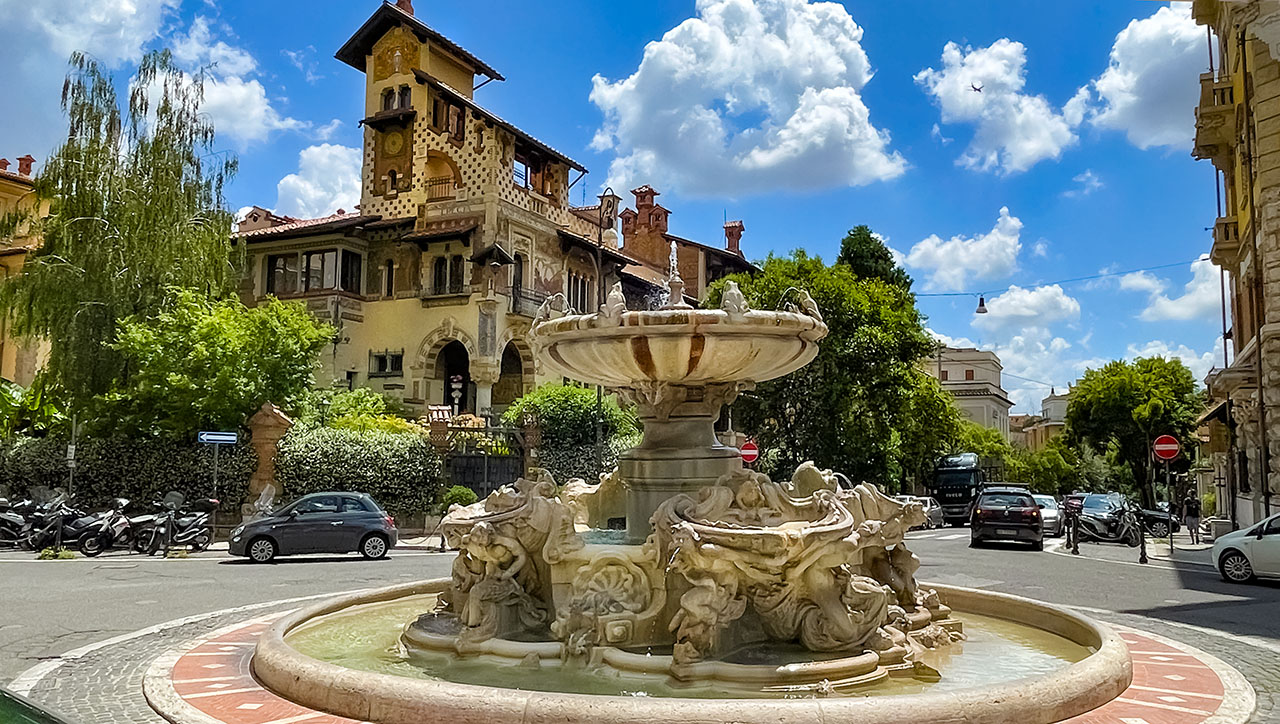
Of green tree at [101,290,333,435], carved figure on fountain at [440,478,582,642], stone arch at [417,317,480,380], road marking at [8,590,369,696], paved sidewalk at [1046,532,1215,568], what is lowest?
paved sidewalk at [1046,532,1215,568]

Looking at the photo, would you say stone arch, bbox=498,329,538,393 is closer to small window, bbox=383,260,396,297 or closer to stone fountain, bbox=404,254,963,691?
small window, bbox=383,260,396,297

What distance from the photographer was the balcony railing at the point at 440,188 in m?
36.9

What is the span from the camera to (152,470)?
989 inches

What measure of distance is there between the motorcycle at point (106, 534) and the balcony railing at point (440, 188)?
20378mm

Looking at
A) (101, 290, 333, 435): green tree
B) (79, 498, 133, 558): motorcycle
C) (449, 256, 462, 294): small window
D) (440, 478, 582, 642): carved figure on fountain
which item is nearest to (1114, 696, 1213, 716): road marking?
(440, 478, 582, 642): carved figure on fountain

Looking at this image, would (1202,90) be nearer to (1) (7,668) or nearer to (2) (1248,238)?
(2) (1248,238)

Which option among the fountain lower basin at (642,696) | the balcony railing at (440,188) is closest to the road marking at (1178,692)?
the fountain lower basin at (642,696)

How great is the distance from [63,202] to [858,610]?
2783 centimetres

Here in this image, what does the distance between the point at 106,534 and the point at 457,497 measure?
8300 mm

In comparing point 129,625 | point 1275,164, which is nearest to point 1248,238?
point 1275,164

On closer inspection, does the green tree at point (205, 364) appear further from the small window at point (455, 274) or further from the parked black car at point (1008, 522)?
the parked black car at point (1008, 522)

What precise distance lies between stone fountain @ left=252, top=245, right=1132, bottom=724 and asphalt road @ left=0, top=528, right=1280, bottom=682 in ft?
9.53

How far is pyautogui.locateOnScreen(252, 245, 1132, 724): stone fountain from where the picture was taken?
16.8ft

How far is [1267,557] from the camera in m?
15.1
